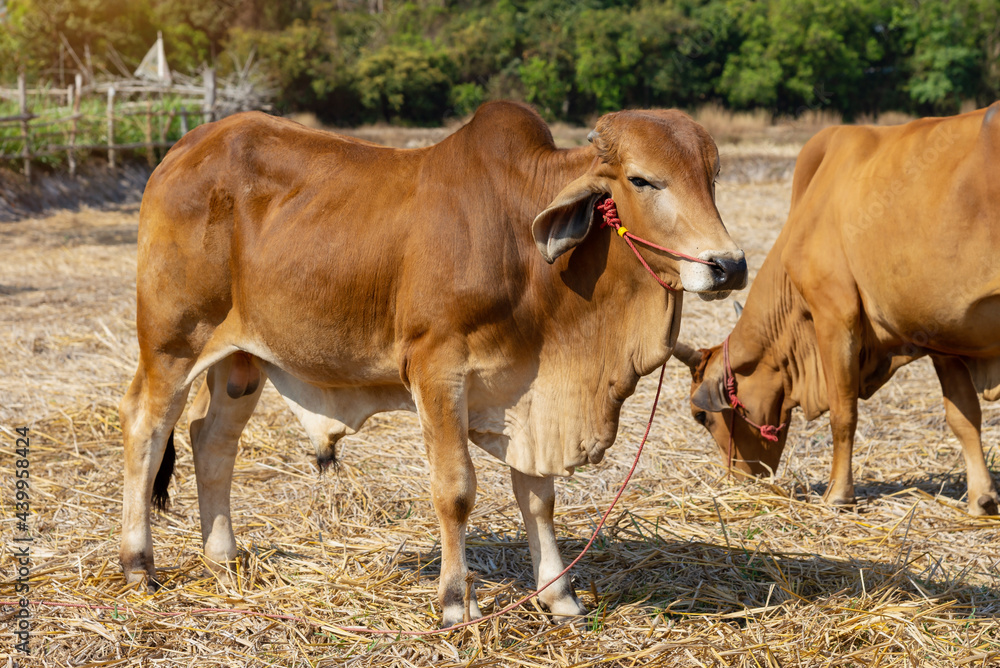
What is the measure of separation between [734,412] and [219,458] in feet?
9.24

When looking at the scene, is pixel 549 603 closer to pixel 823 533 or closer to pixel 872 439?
pixel 823 533

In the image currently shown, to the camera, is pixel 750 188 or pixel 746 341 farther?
pixel 750 188

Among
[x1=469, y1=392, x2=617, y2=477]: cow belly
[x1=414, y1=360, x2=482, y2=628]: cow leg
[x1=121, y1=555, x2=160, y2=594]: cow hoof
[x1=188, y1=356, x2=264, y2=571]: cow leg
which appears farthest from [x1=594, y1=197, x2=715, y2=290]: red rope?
[x1=121, y1=555, x2=160, y2=594]: cow hoof

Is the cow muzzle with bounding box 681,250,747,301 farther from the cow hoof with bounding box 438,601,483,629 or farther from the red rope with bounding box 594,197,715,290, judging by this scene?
the cow hoof with bounding box 438,601,483,629

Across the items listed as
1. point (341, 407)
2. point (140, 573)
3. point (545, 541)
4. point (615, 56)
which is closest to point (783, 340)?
point (545, 541)

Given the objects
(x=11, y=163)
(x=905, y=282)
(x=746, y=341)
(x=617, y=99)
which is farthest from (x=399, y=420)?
(x=617, y=99)

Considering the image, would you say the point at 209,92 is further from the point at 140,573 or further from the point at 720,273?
the point at 720,273

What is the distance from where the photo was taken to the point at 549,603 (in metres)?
3.37

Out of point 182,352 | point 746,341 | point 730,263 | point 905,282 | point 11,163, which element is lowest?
point 11,163

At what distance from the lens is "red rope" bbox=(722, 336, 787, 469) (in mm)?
4984

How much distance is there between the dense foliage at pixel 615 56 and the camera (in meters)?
32.7

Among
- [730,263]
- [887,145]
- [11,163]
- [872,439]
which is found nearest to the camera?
[730,263]

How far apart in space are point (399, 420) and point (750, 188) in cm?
1417

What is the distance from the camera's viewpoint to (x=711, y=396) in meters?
5.06
